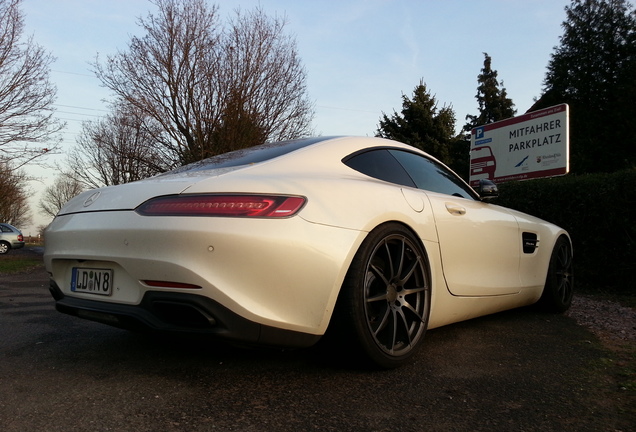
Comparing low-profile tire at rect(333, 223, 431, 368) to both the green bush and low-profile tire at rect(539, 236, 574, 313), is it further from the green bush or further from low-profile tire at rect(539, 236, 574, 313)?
the green bush

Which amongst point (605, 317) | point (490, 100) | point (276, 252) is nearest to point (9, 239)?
point (605, 317)

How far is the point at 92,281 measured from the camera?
251 cm

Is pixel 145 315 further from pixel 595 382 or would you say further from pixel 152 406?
pixel 595 382

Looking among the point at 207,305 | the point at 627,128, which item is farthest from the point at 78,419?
the point at 627,128

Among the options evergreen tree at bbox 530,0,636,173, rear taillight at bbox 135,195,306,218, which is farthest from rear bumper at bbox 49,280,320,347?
evergreen tree at bbox 530,0,636,173

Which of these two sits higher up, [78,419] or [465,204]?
[465,204]

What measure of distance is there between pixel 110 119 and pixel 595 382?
24513 mm

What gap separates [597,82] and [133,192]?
36406 millimetres

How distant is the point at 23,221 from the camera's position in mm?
74812

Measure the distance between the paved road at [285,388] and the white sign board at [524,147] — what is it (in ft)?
18.8

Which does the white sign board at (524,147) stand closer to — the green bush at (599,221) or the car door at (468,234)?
the green bush at (599,221)

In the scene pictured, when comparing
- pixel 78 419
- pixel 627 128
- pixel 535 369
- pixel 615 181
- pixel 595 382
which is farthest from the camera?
pixel 627 128

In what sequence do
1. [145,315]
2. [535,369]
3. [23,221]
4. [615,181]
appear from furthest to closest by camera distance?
[23,221]
[615,181]
[535,369]
[145,315]

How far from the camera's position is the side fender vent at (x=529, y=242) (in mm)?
4116
